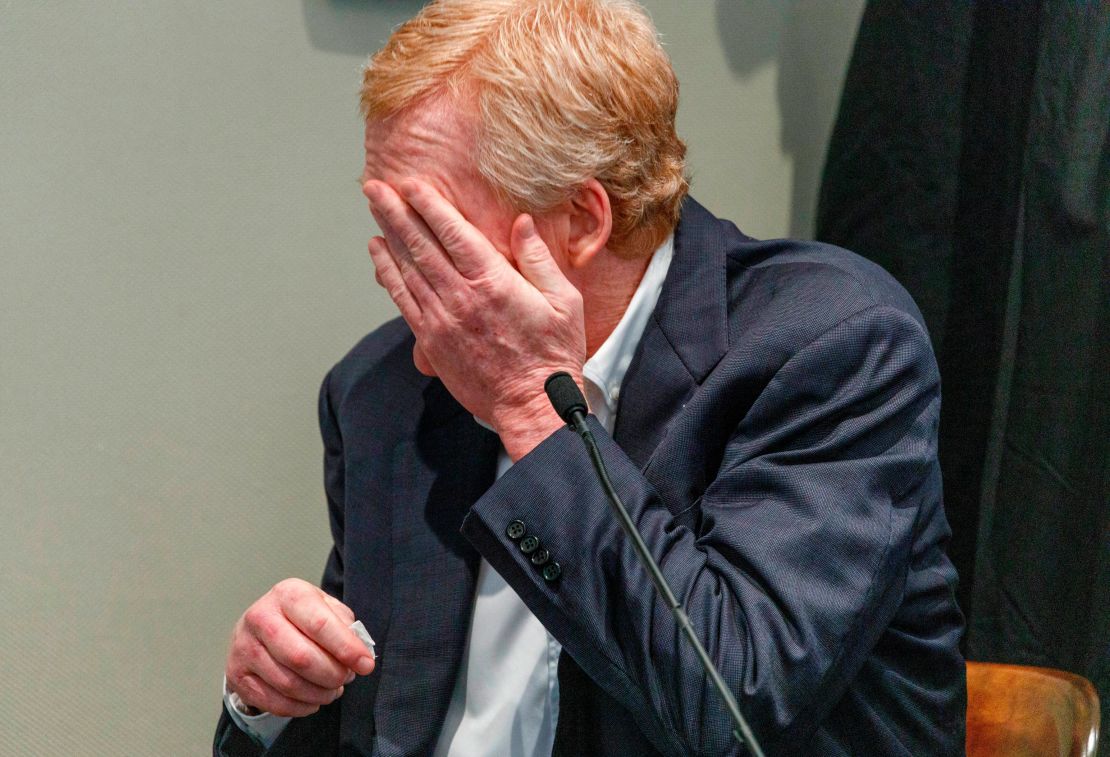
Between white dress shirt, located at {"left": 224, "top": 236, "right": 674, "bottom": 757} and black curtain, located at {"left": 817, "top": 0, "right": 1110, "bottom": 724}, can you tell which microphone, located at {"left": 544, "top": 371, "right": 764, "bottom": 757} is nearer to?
white dress shirt, located at {"left": 224, "top": 236, "right": 674, "bottom": 757}

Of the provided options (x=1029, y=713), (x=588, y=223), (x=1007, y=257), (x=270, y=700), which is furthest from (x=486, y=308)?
(x=1007, y=257)

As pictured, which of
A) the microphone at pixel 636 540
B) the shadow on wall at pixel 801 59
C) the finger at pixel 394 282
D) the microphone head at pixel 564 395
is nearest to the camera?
the microphone at pixel 636 540

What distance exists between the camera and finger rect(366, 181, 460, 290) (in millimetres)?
1054

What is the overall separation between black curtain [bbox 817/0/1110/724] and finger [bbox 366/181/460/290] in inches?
31.5

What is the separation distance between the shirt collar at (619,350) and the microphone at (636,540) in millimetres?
262

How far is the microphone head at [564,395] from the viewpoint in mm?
837

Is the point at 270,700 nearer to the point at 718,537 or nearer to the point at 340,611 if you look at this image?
the point at 340,611

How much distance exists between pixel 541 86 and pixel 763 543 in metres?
0.51

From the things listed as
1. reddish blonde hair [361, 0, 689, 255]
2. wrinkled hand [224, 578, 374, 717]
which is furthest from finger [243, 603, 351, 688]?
reddish blonde hair [361, 0, 689, 255]

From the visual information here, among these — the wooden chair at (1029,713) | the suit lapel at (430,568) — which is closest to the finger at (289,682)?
the suit lapel at (430,568)

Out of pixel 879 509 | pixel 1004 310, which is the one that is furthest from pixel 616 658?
pixel 1004 310

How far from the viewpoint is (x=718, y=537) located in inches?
37.0

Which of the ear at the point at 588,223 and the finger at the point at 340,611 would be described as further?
the ear at the point at 588,223

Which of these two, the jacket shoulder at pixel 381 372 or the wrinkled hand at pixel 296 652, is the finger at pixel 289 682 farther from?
the jacket shoulder at pixel 381 372
